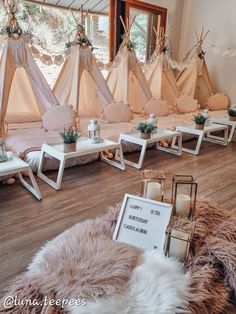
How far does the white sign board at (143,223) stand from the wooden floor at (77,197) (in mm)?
702

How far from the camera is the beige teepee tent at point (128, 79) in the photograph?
17.1ft

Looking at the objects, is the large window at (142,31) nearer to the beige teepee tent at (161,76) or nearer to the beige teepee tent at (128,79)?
the beige teepee tent at (161,76)

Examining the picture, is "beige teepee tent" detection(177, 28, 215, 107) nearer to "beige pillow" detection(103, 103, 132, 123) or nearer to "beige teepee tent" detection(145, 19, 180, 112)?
"beige teepee tent" detection(145, 19, 180, 112)

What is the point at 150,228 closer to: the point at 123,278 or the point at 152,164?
the point at 123,278

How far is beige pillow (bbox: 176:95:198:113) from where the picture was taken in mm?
5949

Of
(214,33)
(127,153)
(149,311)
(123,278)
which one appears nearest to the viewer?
(149,311)

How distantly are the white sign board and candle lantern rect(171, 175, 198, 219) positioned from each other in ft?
0.47

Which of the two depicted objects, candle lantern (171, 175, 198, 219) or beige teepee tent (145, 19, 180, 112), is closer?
candle lantern (171, 175, 198, 219)

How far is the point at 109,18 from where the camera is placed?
5.36 m

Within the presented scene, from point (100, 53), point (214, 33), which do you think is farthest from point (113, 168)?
point (214, 33)

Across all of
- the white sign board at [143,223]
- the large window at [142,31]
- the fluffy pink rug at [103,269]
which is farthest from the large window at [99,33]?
the fluffy pink rug at [103,269]

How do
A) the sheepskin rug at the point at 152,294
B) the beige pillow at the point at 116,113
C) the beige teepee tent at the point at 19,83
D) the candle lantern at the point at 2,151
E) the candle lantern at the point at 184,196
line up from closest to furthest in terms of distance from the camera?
the sheepskin rug at the point at 152,294
the candle lantern at the point at 184,196
the candle lantern at the point at 2,151
the beige teepee tent at the point at 19,83
the beige pillow at the point at 116,113

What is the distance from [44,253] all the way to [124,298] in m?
0.53

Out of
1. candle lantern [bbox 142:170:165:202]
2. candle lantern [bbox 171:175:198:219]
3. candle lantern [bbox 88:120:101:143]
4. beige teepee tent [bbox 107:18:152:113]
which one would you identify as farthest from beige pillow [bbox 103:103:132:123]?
candle lantern [bbox 171:175:198:219]
